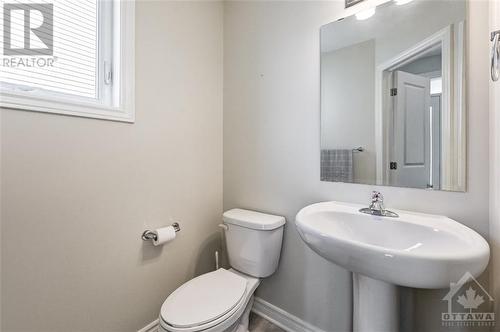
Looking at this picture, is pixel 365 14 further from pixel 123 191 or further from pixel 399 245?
pixel 123 191

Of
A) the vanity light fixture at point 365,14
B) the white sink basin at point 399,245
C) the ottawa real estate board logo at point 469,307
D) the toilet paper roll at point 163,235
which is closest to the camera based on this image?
the white sink basin at point 399,245

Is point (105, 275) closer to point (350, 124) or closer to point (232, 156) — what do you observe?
point (232, 156)

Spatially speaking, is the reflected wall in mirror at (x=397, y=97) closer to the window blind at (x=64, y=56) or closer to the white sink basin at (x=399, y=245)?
the white sink basin at (x=399, y=245)

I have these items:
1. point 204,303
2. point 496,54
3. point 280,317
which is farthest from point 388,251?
point 280,317

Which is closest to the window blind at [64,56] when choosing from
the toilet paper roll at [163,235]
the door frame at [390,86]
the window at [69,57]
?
the window at [69,57]

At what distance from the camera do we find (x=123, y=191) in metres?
1.20

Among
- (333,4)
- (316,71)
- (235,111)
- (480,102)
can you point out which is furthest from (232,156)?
(480,102)

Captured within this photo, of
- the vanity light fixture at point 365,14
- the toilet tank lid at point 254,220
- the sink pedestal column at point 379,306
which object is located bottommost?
the sink pedestal column at point 379,306

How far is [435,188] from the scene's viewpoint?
0.92m

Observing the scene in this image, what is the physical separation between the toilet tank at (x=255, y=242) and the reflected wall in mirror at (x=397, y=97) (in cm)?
44

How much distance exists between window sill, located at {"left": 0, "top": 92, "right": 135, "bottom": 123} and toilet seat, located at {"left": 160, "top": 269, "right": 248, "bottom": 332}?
957mm

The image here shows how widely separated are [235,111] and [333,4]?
86 cm

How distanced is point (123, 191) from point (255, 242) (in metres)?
0.79

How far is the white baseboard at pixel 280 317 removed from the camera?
1.31m
